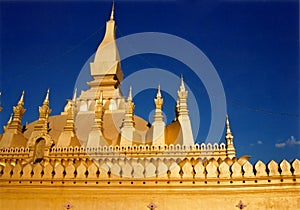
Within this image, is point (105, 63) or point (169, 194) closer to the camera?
point (169, 194)

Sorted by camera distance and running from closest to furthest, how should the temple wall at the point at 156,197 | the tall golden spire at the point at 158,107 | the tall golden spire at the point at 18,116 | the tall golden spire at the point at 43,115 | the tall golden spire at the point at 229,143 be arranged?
the temple wall at the point at 156,197 → the tall golden spire at the point at 229,143 → the tall golden spire at the point at 158,107 → the tall golden spire at the point at 43,115 → the tall golden spire at the point at 18,116

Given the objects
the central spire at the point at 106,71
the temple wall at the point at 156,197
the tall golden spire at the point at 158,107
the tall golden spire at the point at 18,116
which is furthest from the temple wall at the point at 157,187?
the central spire at the point at 106,71

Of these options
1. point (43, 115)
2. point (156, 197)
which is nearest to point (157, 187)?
point (156, 197)

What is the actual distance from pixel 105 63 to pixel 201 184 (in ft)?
61.2

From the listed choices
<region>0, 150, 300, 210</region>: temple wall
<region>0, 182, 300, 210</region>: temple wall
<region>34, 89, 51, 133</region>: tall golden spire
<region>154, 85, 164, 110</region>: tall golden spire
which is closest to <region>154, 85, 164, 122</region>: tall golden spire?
<region>154, 85, 164, 110</region>: tall golden spire

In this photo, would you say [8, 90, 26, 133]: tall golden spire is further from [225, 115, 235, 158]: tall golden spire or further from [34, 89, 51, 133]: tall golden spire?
[225, 115, 235, 158]: tall golden spire

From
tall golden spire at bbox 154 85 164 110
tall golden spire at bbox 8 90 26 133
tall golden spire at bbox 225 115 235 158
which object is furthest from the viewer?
tall golden spire at bbox 8 90 26 133

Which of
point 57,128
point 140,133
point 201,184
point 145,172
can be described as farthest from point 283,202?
point 57,128

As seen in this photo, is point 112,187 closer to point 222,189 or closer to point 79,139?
point 222,189

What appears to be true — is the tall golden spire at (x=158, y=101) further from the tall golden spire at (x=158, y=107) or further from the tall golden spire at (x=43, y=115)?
the tall golden spire at (x=43, y=115)

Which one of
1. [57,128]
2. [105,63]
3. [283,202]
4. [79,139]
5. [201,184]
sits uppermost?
[105,63]

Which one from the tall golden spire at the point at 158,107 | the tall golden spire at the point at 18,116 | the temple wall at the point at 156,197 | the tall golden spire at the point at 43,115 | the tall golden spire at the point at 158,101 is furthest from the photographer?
the tall golden spire at the point at 18,116

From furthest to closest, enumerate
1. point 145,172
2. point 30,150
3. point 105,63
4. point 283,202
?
point 105,63 → point 30,150 → point 145,172 → point 283,202

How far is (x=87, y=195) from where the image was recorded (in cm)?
758
